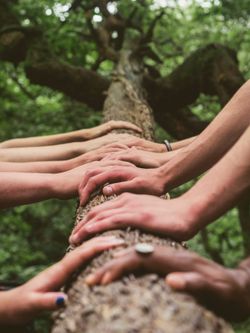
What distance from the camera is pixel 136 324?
102cm

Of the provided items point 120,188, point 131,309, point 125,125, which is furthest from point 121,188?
point 125,125

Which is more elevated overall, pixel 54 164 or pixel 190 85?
pixel 54 164

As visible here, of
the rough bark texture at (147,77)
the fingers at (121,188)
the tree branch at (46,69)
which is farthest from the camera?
the tree branch at (46,69)

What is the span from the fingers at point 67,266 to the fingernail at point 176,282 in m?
0.26

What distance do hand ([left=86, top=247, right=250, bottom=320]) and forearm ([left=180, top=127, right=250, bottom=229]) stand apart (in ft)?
0.85

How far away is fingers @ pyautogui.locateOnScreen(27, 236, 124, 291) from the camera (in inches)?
50.6

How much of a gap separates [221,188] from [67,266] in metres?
0.63

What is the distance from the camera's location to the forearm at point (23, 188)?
2.27 metres

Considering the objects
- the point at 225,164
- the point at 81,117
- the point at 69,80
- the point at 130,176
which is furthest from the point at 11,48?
the point at 225,164

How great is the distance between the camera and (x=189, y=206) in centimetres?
145

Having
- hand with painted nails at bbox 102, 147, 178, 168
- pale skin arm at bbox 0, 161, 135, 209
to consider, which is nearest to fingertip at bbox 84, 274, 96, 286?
pale skin arm at bbox 0, 161, 135, 209

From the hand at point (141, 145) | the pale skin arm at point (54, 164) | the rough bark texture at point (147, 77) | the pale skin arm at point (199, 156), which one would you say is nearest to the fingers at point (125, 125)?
the hand at point (141, 145)

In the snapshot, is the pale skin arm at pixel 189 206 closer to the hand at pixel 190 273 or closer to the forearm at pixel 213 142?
the hand at pixel 190 273

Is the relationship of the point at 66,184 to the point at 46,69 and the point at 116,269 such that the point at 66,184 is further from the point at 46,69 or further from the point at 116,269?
the point at 46,69
